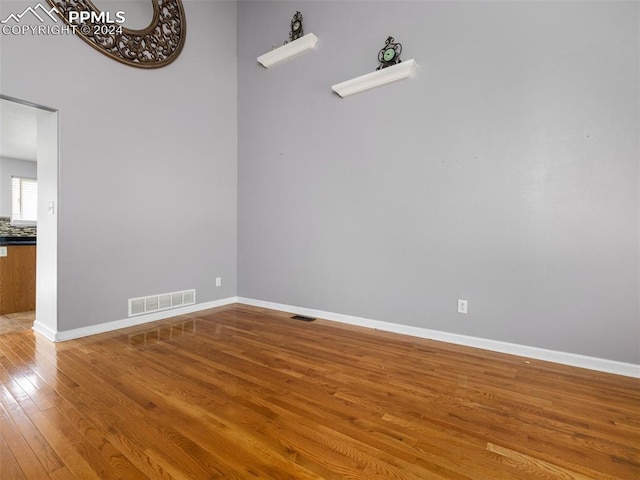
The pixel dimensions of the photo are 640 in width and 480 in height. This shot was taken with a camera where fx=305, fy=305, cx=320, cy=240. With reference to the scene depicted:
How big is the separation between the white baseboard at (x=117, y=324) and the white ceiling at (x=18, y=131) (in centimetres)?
217

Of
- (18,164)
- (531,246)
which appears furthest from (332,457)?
(18,164)

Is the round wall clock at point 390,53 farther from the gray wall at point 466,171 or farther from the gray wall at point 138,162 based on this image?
the gray wall at point 138,162

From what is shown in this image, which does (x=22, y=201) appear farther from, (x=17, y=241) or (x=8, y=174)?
(x=17, y=241)

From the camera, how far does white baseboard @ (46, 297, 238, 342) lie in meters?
2.56

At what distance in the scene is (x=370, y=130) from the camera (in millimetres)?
2947

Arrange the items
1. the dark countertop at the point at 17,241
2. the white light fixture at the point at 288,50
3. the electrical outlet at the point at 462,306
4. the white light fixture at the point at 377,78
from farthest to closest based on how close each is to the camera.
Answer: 1. the dark countertop at the point at 17,241
2. the white light fixture at the point at 288,50
3. the white light fixture at the point at 377,78
4. the electrical outlet at the point at 462,306

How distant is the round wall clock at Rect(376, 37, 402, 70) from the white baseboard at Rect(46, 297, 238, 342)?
10.4 feet

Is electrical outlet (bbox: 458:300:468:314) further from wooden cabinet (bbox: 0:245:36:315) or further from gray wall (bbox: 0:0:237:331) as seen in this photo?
wooden cabinet (bbox: 0:245:36:315)

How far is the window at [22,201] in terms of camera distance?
581 cm

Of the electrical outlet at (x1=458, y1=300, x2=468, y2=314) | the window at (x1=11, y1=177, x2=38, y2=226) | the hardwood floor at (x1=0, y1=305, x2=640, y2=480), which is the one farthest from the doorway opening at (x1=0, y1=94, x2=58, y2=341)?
the window at (x1=11, y1=177, x2=38, y2=226)

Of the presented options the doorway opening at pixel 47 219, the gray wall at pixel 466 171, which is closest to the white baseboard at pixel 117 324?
the doorway opening at pixel 47 219

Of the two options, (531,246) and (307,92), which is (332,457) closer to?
(531,246)

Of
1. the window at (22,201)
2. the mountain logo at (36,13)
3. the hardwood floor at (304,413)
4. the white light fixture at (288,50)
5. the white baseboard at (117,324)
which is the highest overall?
the white light fixture at (288,50)

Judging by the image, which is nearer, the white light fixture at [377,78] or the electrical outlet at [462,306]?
the electrical outlet at [462,306]
